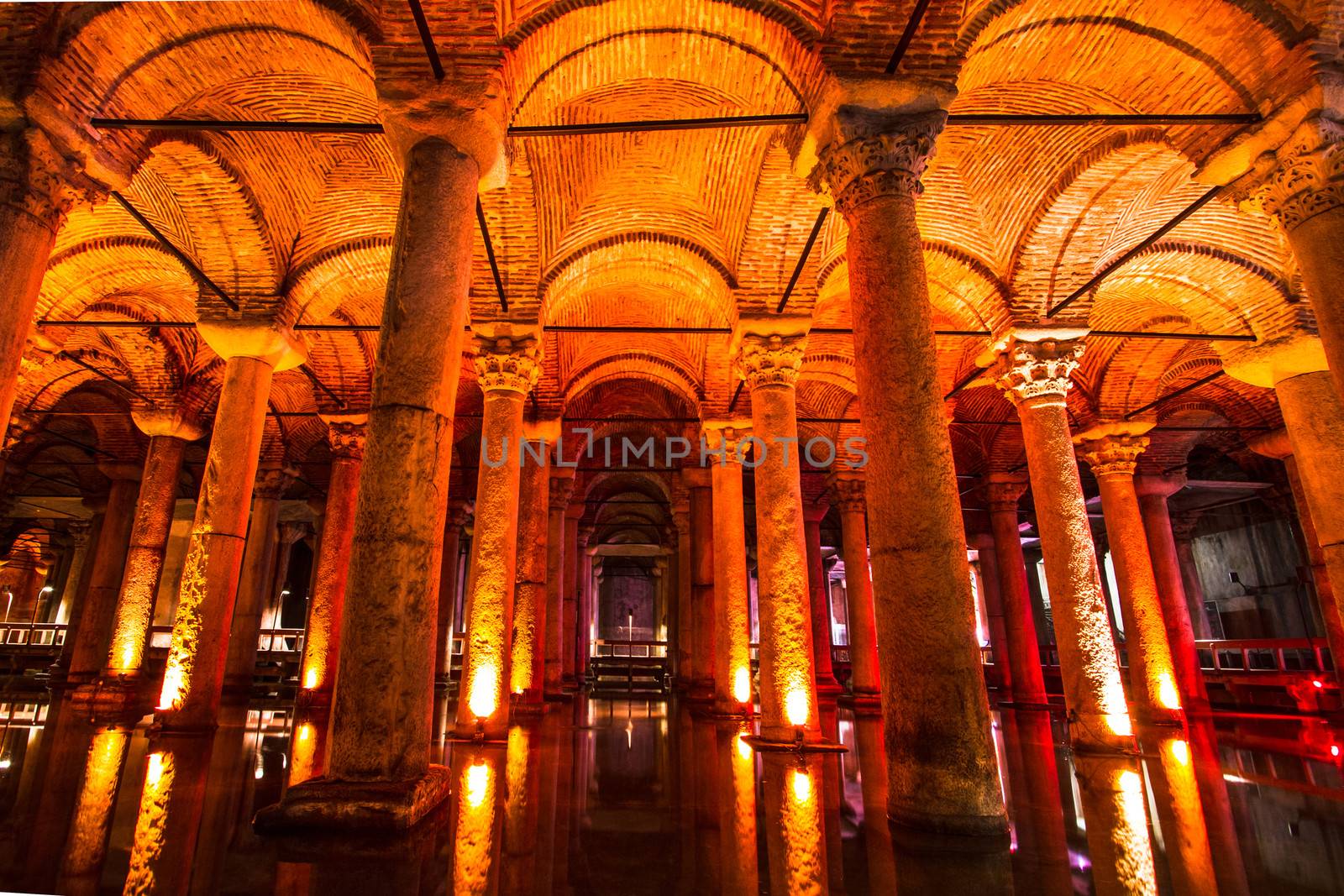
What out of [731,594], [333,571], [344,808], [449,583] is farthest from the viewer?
[449,583]

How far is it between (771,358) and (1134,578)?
630cm

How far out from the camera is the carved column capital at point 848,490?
49.1ft

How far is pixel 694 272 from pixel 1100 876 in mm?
8007

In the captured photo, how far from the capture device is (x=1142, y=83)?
6.65m

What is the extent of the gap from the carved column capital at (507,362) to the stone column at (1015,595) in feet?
35.0

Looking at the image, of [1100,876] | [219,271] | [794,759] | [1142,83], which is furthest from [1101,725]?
[219,271]

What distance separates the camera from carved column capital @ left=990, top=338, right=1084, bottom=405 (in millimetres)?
8422

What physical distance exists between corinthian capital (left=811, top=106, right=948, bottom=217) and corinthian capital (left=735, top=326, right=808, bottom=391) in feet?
10.9

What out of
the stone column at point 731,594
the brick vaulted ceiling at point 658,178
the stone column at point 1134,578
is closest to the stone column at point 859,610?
the brick vaulted ceiling at point 658,178

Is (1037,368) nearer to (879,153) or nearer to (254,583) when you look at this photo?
(879,153)

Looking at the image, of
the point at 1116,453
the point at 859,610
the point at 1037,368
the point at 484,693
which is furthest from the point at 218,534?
the point at 1116,453

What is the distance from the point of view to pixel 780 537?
774 centimetres

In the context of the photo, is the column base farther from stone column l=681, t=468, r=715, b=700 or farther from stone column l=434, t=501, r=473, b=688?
stone column l=434, t=501, r=473, b=688

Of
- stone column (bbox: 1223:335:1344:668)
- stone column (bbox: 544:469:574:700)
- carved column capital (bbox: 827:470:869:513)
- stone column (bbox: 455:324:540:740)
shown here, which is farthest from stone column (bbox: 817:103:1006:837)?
carved column capital (bbox: 827:470:869:513)
